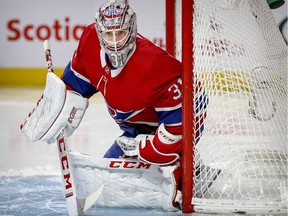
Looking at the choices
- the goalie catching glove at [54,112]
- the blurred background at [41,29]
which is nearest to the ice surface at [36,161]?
the goalie catching glove at [54,112]

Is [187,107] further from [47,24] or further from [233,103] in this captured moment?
[47,24]

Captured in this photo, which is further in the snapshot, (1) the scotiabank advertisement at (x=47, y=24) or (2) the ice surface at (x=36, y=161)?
(1) the scotiabank advertisement at (x=47, y=24)

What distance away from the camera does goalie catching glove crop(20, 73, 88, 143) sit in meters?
2.93

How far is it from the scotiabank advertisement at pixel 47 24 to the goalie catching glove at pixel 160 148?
4.32 m

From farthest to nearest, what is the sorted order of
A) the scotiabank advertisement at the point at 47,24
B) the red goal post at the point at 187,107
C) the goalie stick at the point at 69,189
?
the scotiabank advertisement at the point at 47,24 → the goalie stick at the point at 69,189 → the red goal post at the point at 187,107

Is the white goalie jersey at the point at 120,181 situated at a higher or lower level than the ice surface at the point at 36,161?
higher

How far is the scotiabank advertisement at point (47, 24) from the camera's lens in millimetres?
7199

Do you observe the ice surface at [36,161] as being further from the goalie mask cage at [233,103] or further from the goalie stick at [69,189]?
the goalie mask cage at [233,103]

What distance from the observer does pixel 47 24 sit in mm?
7277

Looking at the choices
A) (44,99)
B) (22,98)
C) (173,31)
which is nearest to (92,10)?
(22,98)

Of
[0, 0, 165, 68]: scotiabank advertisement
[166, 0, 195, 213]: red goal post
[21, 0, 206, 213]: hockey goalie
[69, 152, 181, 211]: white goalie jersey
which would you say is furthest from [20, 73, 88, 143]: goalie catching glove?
[0, 0, 165, 68]: scotiabank advertisement

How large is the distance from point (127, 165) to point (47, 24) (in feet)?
14.7

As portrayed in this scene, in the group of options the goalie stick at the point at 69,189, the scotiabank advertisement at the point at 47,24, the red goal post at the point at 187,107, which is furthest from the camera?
the scotiabank advertisement at the point at 47,24

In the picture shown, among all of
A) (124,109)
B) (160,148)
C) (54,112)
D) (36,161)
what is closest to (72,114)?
(54,112)
